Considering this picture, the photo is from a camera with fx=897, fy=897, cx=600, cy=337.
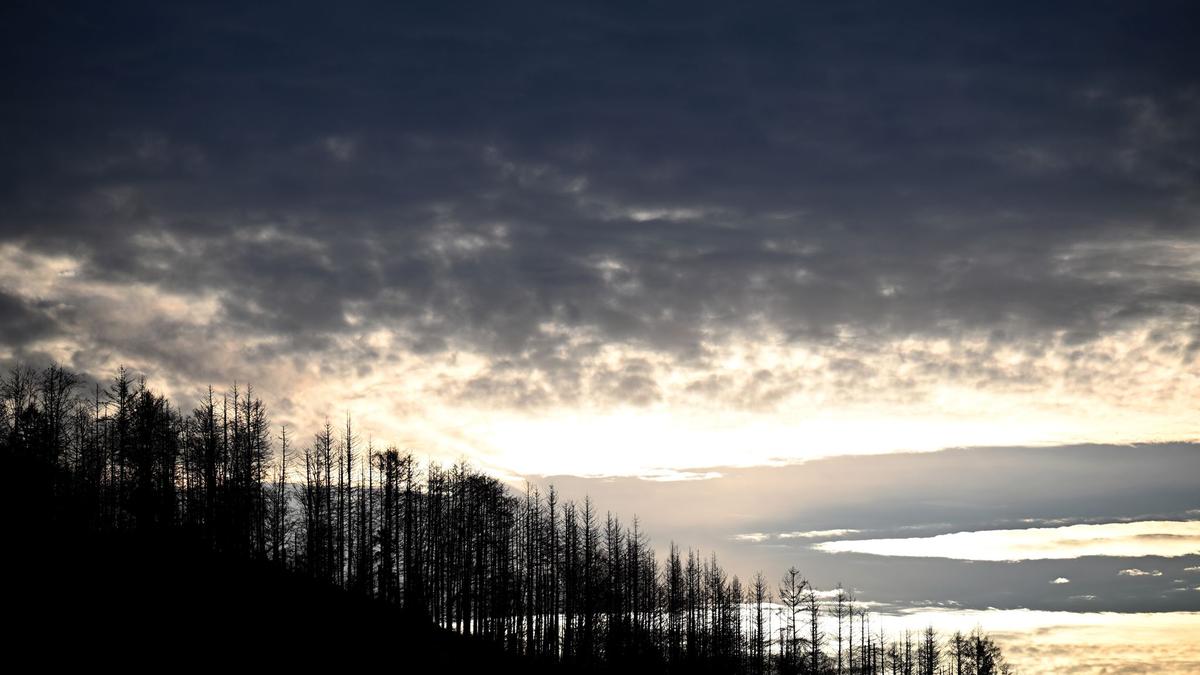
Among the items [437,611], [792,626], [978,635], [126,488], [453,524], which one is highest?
[126,488]

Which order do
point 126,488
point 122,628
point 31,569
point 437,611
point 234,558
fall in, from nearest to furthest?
point 122,628
point 31,569
point 234,558
point 126,488
point 437,611

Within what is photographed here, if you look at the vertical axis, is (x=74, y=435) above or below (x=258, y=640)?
above

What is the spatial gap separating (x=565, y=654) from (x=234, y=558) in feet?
131

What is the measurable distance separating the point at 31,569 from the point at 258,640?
12.2 metres

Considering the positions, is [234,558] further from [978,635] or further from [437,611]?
[978,635]

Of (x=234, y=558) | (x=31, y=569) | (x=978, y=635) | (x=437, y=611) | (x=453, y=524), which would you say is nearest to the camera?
(x=31, y=569)

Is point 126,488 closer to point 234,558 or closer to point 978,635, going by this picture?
point 234,558

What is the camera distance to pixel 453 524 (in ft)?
334

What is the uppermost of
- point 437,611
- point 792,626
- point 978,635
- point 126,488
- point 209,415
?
point 209,415

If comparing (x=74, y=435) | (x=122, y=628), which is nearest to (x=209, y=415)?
(x=74, y=435)

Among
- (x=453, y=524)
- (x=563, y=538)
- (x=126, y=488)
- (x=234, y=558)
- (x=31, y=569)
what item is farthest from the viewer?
(x=563, y=538)

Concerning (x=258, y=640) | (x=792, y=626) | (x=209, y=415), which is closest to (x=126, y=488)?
(x=209, y=415)

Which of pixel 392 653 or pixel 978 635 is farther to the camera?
pixel 978 635

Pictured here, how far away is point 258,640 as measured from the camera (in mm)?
48812
